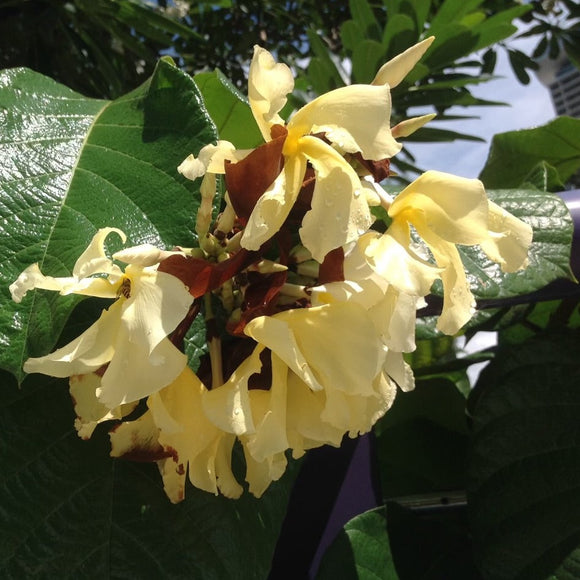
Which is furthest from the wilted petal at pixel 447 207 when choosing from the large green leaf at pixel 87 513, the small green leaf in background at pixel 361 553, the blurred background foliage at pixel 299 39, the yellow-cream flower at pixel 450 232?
the blurred background foliage at pixel 299 39

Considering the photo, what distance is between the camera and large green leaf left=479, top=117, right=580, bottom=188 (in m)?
0.92

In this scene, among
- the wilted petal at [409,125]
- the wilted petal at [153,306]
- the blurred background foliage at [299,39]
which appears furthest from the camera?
the blurred background foliage at [299,39]

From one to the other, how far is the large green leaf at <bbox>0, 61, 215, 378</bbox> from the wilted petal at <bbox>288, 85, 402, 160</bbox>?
122mm

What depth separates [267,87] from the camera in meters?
0.39

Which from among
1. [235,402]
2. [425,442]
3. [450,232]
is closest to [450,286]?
[450,232]

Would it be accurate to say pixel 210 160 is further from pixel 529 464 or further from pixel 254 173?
pixel 529 464

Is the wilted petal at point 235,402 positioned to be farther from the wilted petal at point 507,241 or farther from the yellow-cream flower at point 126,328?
the wilted petal at point 507,241

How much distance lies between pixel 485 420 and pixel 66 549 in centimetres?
45

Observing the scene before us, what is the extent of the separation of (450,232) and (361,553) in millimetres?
378

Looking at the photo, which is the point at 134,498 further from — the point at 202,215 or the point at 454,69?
the point at 454,69

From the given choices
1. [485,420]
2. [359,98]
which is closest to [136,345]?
[359,98]

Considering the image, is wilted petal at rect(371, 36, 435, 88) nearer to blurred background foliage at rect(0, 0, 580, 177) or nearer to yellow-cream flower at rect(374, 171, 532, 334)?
yellow-cream flower at rect(374, 171, 532, 334)

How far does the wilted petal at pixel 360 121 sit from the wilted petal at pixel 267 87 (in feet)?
0.09

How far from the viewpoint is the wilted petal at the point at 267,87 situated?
0.39 metres
